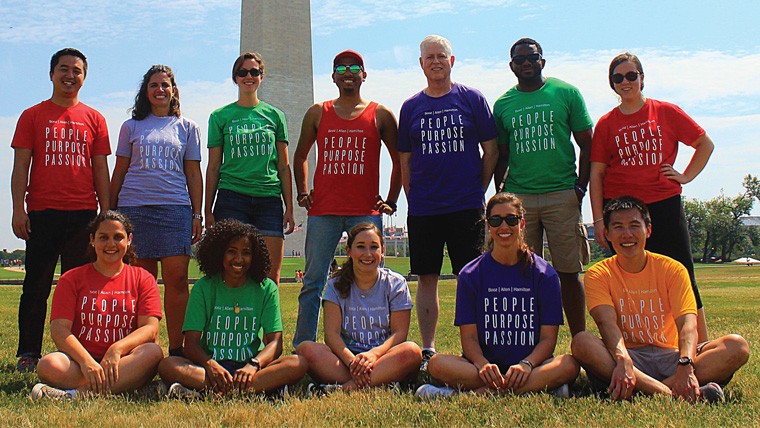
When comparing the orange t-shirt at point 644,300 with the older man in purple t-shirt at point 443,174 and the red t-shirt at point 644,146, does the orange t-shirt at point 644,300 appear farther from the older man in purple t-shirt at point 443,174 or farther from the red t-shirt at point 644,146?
the older man in purple t-shirt at point 443,174

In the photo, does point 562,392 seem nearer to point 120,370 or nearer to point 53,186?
point 120,370

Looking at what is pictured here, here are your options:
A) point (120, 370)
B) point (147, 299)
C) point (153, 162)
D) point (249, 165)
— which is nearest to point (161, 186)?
point (153, 162)

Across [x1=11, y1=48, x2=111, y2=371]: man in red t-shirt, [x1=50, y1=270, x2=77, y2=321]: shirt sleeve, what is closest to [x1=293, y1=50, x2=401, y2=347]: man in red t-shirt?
[x1=11, y1=48, x2=111, y2=371]: man in red t-shirt

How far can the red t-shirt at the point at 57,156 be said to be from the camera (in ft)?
17.7

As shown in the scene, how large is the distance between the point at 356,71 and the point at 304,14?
23.6 meters

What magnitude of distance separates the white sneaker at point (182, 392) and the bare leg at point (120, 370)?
0.21m

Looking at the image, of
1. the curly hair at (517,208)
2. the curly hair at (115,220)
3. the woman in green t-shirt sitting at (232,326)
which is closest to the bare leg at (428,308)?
the curly hair at (517,208)

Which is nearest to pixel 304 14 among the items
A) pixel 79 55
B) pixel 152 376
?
pixel 79 55

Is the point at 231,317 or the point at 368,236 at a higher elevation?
the point at 368,236

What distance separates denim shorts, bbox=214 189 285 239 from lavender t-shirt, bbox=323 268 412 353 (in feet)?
3.23

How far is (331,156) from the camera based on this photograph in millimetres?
5633

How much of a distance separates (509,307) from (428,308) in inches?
41.4

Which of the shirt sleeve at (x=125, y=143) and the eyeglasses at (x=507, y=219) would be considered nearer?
the eyeglasses at (x=507, y=219)

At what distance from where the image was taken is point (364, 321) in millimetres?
4734
